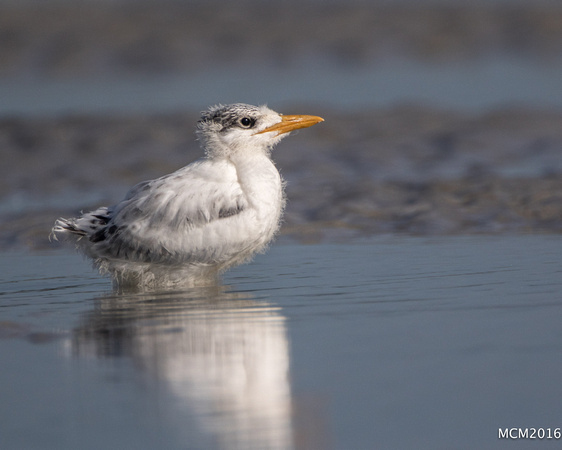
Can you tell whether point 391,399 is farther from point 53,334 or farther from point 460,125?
point 460,125

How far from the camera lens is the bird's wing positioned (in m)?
6.51

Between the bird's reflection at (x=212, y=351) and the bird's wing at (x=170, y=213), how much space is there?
1.14ft

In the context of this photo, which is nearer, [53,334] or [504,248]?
[53,334]

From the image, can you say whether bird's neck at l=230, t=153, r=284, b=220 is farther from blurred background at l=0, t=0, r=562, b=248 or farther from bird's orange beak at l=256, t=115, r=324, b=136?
blurred background at l=0, t=0, r=562, b=248

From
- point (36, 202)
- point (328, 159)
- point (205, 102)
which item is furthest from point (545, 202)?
point (205, 102)

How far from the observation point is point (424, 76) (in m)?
16.7

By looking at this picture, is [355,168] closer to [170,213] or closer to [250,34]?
[170,213]

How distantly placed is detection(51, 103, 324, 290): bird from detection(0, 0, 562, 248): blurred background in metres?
2.12

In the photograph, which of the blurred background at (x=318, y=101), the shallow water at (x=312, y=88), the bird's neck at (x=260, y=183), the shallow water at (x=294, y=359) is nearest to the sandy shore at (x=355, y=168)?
the blurred background at (x=318, y=101)

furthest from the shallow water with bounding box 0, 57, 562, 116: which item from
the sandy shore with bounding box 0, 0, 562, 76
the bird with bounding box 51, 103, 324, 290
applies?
the bird with bounding box 51, 103, 324, 290

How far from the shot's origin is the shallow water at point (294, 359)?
3.82 metres

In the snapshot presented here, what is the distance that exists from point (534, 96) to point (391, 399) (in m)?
11.9

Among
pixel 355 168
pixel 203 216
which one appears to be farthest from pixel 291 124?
pixel 355 168

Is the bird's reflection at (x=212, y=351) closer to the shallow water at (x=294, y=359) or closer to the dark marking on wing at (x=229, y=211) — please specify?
the shallow water at (x=294, y=359)
